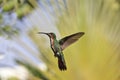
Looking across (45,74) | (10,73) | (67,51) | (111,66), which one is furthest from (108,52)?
(10,73)

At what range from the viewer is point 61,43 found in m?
1.66

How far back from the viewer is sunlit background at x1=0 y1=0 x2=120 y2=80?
1.60 m

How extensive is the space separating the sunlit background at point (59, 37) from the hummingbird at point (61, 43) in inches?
0.7

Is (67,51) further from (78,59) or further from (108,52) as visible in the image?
(108,52)

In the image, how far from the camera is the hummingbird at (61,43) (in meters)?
1.64

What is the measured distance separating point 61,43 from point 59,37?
3 cm

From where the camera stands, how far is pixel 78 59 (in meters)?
1.62

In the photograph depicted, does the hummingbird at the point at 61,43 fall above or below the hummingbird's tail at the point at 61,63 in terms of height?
above

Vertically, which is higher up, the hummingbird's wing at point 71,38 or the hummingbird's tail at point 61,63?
the hummingbird's wing at point 71,38

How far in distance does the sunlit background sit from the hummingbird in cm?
2

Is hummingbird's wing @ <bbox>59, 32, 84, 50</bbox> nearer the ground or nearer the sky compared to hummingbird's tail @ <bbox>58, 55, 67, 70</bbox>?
nearer the sky

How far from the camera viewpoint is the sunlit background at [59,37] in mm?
1601

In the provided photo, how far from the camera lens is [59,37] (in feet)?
5.43

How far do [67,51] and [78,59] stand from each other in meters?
0.07
